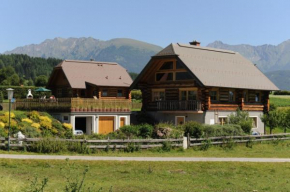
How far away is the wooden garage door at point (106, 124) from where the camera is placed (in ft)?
156

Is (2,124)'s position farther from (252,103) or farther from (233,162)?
(252,103)

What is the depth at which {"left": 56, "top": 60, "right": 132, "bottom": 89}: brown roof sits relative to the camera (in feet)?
174

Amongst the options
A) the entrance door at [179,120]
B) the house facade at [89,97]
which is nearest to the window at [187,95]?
the entrance door at [179,120]

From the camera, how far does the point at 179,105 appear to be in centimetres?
4522

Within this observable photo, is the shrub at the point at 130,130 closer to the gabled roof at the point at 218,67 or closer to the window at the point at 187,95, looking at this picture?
the gabled roof at the point at 218,67

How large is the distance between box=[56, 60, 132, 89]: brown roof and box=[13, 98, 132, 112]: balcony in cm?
511

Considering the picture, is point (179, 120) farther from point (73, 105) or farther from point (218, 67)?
point (73, 105)

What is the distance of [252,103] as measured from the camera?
1975 inches

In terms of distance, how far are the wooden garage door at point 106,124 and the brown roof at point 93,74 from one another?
5919 mm

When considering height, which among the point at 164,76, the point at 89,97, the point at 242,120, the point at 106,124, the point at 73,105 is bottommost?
the point at 106,124

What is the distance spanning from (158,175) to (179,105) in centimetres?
2235

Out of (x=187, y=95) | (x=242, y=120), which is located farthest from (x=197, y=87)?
(x=242, y=120)

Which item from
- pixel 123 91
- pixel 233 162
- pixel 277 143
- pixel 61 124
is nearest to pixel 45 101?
pixel 61 124

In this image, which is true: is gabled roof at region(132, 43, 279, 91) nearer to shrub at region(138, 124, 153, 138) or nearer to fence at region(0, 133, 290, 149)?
fence at region(0, 133, 290, 149)
